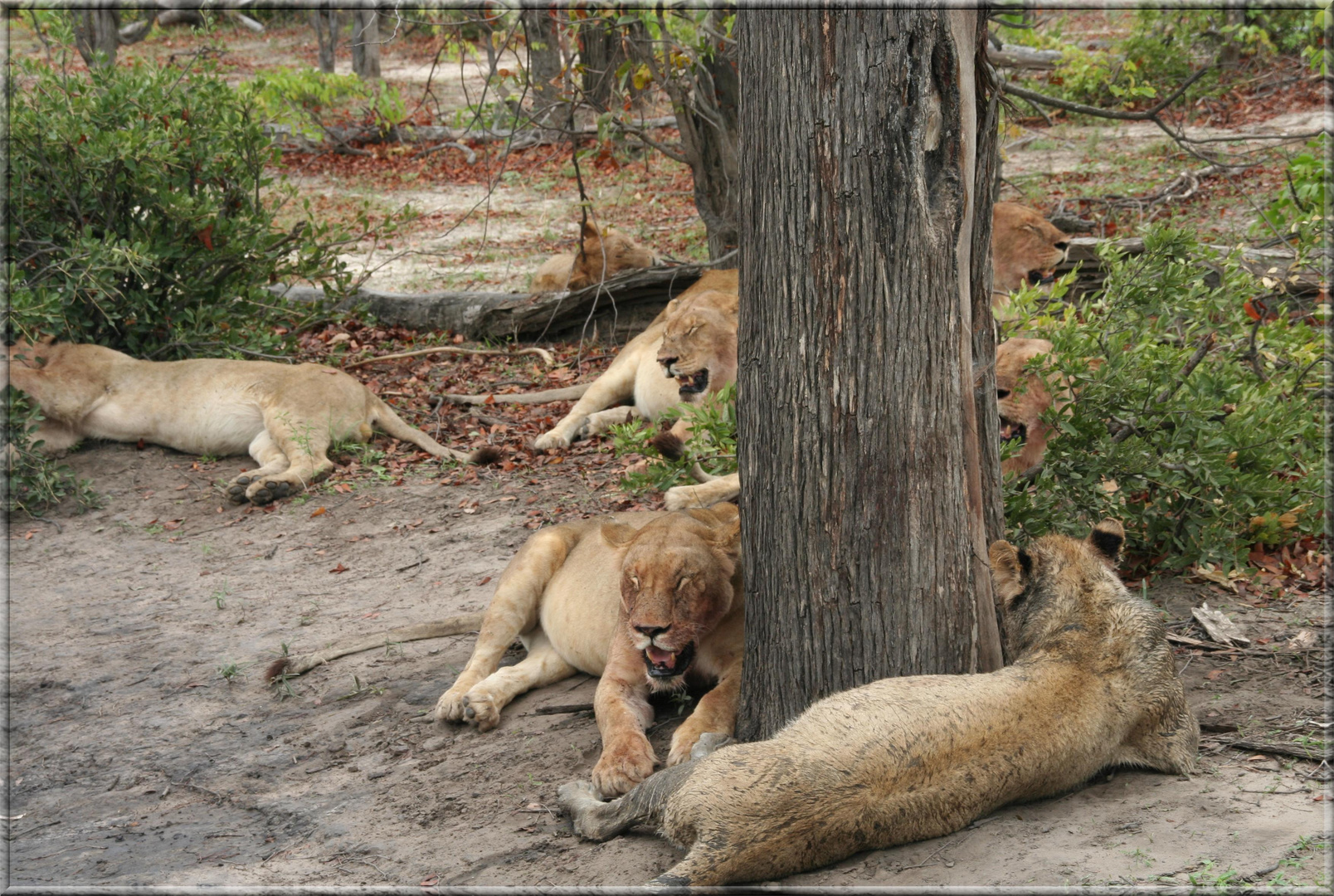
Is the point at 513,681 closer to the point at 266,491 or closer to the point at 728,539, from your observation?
the point at 728,539

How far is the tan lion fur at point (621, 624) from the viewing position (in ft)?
14.2

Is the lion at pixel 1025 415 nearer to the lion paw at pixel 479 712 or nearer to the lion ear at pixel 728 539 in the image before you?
the lion ear at pixel 728 539

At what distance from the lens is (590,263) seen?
11.1m

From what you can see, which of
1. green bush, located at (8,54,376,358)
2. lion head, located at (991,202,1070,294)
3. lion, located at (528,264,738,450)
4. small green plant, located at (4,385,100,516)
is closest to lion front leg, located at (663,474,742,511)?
Result: lion, located at (528,264,738,450)

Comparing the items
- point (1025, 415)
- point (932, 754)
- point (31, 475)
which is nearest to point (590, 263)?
point (31, 475)

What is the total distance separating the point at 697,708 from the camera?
14.2 ft

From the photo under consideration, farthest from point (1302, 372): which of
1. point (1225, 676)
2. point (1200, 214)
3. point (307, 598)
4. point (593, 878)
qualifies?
point (1200, 214)

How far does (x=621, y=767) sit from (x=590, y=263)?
7585 millimetres

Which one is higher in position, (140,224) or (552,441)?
(140,224)

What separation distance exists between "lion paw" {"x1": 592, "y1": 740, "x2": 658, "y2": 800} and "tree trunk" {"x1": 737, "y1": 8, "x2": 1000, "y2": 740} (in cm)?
57

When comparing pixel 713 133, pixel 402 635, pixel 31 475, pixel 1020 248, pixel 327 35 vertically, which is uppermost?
pixel 327 35

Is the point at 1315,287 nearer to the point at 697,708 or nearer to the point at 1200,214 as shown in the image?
the point at 1200,214

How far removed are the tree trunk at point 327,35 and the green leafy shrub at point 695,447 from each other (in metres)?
22.8

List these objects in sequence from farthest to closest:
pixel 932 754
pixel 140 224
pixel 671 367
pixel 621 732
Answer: pixel 140 224, pixel 671 367, pixel 621 732, pixel 932 754
